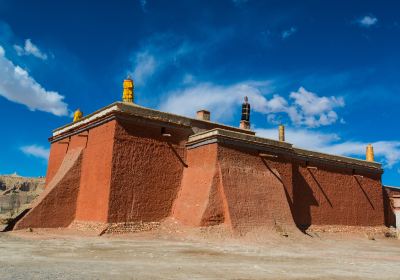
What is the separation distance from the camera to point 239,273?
9.59 meters

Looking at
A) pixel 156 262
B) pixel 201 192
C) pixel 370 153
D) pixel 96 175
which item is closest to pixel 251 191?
pixel 201 192

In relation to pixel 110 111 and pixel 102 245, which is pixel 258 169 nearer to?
pixel 110 111

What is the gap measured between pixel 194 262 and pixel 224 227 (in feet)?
23.9

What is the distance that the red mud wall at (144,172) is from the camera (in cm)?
1855

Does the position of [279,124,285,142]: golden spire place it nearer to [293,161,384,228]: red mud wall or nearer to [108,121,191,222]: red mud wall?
[293,161,384,228]: red mud wall

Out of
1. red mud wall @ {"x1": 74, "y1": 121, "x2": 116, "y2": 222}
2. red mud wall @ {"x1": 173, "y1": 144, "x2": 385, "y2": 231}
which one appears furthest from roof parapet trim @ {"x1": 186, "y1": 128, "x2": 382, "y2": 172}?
red mud wall @ {"x1": 74, "y1": 121, "x2": 116, "y2": 222}

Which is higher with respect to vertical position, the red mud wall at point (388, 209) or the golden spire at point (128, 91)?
the golden spire at point (128, 91)

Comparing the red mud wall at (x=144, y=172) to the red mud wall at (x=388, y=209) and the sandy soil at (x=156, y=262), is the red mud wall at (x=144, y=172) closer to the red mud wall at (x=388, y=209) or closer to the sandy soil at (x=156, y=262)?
the sandy soil at (x=156, y=262)

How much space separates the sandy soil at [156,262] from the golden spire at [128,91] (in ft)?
29.9

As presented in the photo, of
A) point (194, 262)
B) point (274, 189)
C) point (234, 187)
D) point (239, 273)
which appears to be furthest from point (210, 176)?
point (239, 273)

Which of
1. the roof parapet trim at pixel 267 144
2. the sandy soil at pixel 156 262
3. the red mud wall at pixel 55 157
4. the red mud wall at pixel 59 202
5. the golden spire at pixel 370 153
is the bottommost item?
the sandy soil at pixel 156 262

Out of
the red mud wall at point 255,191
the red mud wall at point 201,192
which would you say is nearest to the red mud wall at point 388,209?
the red mud wall at point 255,191

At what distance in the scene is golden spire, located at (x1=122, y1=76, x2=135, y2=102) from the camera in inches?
920

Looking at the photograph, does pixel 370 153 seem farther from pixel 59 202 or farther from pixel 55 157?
pixel 59 202
